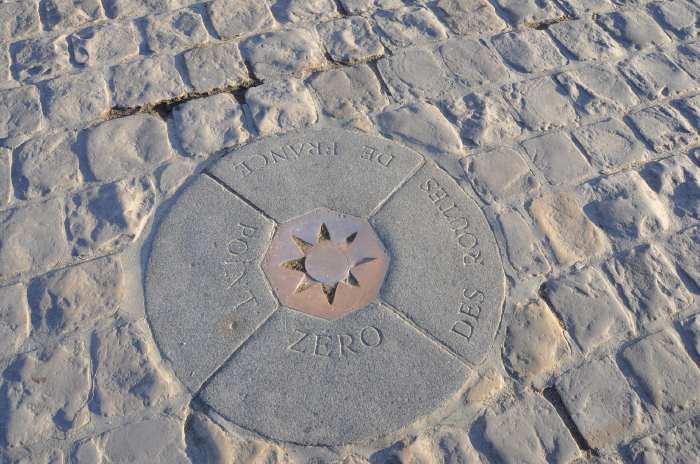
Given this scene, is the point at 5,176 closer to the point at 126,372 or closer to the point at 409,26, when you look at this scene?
the point at 126,372

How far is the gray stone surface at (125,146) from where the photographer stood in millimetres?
2885

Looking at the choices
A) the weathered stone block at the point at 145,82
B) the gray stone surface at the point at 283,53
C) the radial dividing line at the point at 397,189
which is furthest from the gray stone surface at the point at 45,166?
the radial dividing line at the point at 397,189

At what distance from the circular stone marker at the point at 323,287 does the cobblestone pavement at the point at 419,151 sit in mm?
85

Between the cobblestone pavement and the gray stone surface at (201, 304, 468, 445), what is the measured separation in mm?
74

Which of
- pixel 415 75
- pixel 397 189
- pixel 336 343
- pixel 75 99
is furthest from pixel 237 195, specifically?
pixel 415 75

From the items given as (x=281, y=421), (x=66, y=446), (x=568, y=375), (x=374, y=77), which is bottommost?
(x=66, y=446)

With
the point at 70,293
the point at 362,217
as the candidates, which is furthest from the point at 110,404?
the point at 362,217

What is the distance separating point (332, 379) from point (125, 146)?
1.59 m

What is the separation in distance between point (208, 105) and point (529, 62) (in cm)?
184

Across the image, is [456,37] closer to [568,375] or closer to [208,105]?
[208,105]

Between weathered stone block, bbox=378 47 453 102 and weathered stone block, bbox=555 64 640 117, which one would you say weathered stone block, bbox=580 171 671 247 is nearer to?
weathered stone block, bbox=555 64 640 117

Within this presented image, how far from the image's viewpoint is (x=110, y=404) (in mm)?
2244

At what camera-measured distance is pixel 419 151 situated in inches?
118

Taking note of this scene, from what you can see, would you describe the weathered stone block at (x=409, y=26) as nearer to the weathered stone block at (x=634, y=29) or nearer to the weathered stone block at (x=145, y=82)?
the weathered stone block at (x=634, y=29)
